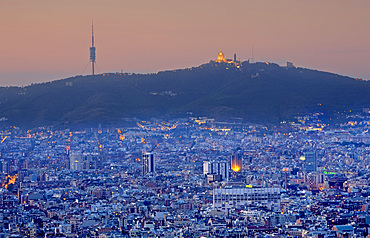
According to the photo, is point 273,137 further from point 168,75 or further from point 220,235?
point 220,235

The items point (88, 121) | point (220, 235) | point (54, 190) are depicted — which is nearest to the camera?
point (220, 235)

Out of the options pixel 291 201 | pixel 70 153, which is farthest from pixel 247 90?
pixel 291 201

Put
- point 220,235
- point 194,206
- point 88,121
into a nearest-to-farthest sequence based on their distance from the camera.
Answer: point 220,235
point 194,206
point 88,121

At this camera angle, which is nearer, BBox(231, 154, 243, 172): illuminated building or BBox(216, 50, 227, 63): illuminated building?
BBox(231, 154, 243, 172): illuminated building

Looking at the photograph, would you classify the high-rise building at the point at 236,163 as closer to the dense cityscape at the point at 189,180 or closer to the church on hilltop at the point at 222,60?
the dense cityscape at the point at 189,180

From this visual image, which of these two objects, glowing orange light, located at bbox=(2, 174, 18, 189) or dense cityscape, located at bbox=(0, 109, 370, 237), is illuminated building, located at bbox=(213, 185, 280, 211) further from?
glowing orange light, located at bbox=(2, 174, 18, 189)

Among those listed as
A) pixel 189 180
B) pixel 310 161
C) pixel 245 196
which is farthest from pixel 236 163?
pixel 245 196

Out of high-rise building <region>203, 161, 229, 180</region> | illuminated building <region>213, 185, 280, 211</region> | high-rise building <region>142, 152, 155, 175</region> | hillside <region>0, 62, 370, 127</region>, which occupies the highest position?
hillside <region>0, 62, 370, 127</region>

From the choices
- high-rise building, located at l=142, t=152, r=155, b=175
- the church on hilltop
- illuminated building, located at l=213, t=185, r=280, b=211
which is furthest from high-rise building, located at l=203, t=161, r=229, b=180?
the church on hilltop
